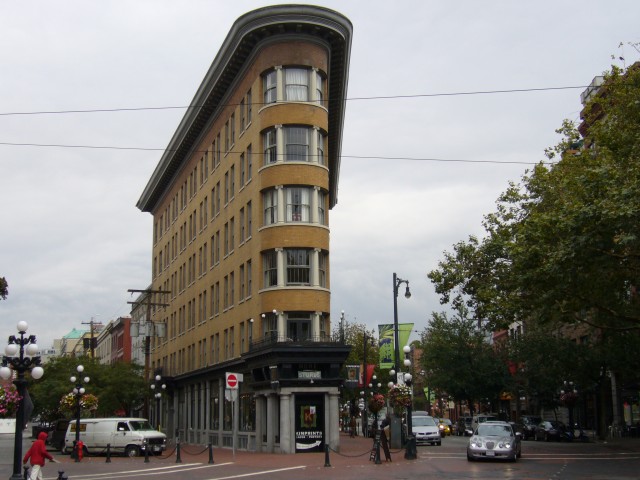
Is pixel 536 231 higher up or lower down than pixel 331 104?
lower down

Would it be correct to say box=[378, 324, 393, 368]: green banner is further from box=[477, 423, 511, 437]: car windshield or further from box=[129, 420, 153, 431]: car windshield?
box=[129, 420, 153, 431]: car windshield

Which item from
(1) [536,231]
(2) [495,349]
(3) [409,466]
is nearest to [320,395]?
(3) [409,466]

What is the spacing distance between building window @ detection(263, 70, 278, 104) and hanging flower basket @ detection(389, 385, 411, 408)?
16160 millimetres

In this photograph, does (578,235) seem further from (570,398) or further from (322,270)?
(570,398)

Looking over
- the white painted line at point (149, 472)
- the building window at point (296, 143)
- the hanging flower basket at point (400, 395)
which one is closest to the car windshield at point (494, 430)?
the hanging flower basket at point (400, 395)

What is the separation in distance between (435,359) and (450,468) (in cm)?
4820

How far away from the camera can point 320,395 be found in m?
39.5

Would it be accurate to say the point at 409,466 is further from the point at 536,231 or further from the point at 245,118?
the point at 245,118

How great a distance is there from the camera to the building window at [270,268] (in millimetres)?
41469

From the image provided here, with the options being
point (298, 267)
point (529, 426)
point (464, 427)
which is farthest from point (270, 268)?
point (464, 427)

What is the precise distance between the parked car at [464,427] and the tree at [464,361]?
2635 millimetres

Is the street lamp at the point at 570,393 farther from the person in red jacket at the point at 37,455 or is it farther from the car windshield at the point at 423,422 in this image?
the person in red jacket at the point at 37,455

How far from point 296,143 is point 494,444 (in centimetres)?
1838

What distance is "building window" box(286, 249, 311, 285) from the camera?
41.1m
